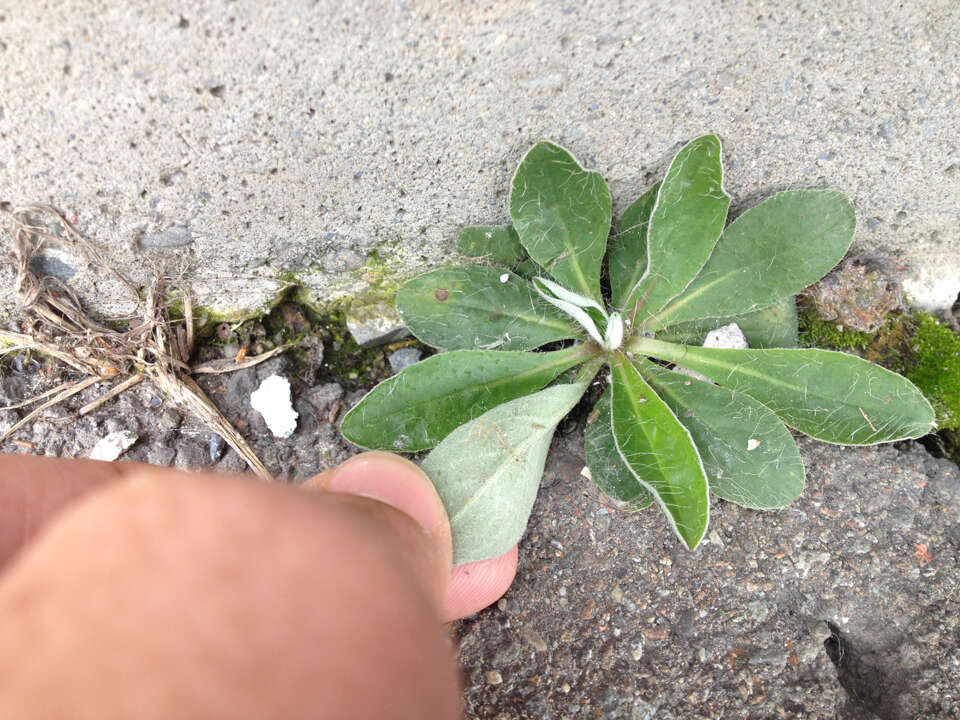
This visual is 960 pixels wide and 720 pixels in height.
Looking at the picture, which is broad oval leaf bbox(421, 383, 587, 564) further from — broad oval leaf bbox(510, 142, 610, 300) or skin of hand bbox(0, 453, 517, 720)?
skin of hand bbox(0, 453, 517, 720)

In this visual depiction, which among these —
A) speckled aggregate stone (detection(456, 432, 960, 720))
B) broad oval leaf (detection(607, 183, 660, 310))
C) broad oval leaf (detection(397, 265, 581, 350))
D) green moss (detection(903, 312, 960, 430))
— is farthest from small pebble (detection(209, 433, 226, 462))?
green moss (detection(903, 312, 960, 430))

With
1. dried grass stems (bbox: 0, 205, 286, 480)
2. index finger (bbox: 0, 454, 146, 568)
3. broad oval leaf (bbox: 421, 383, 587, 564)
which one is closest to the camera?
index finger (bbox: 0, 454, 146, 568)

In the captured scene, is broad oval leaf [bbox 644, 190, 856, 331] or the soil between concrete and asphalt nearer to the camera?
the soil between concrete and asphalt

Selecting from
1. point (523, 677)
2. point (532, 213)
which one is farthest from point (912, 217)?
point (523, 677)

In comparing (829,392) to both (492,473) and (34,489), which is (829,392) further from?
(34,489)

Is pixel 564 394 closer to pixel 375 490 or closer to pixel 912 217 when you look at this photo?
pixel 375 490

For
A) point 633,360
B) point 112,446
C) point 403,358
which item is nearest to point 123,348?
point 112,446
